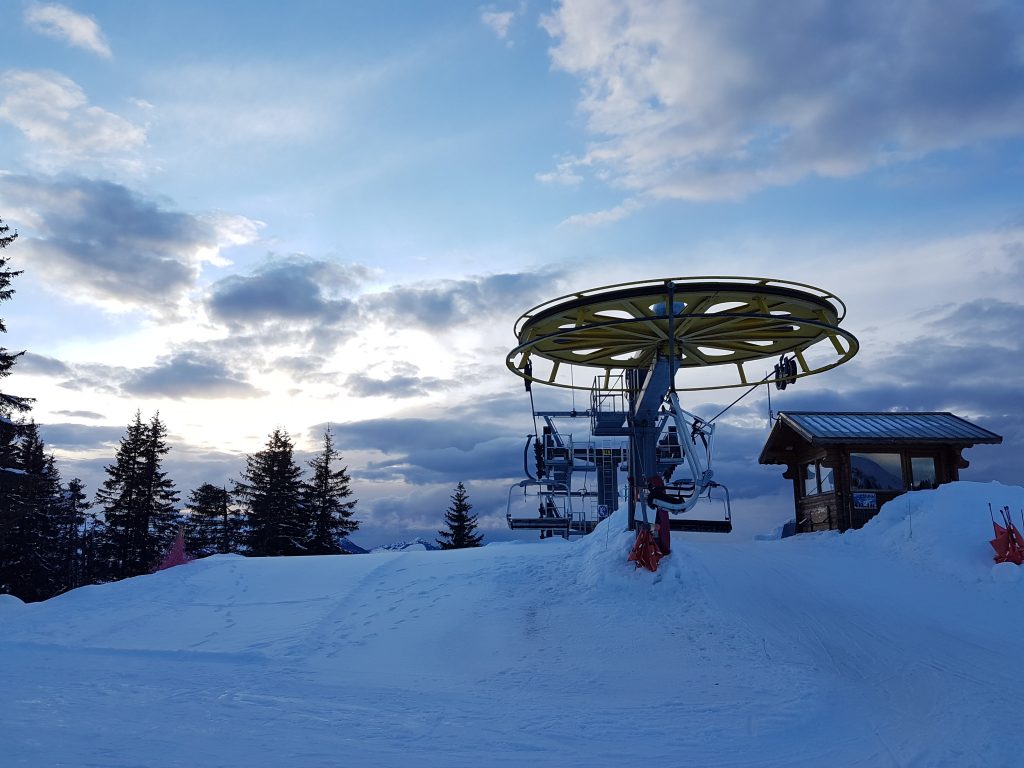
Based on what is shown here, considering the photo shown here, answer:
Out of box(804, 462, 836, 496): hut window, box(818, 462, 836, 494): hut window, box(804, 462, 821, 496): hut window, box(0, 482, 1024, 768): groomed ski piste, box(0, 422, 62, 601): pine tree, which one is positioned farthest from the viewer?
box(0, 422, 62, 601): pine tree

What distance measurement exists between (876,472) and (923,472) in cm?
157

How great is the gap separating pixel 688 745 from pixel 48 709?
7.08 metres

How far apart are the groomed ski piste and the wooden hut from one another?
13.3 feet

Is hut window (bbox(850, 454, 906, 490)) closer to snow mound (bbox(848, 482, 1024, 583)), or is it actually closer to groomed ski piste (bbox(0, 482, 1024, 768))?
snow mound (bbox(848, 482, 1024, 583))

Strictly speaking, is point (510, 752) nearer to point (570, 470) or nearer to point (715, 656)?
point (715, 656)

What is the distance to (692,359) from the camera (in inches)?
656

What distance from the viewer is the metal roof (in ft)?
76.0

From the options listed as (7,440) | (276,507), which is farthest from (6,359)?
(276,507)

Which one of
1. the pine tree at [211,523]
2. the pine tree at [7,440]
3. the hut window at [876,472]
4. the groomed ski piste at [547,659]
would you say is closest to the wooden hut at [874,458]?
the hut window at [876,472]

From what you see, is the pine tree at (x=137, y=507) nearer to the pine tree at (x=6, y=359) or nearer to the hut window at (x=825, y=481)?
the pine tree at (x=6, y=359)

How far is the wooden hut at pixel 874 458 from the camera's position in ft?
75.4

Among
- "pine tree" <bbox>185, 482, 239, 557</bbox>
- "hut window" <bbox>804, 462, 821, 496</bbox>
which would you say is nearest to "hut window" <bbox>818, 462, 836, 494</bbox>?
"hut window" <bbox>804, 462, 821, 496</bbox>

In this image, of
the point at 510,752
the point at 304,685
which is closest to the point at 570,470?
the point at 304,685

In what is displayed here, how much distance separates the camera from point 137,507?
39.2m
